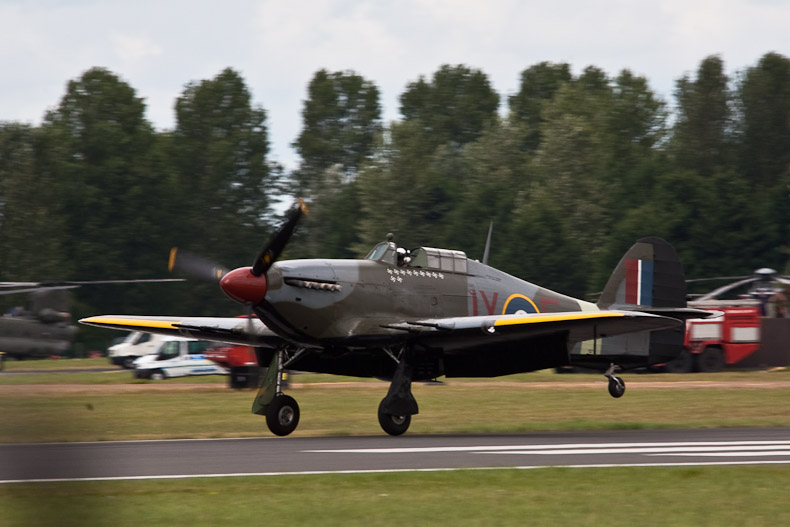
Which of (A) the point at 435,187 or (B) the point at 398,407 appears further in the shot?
(A) the point at 435,187

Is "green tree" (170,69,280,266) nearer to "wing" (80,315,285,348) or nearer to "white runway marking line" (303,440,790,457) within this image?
"wing" (80,315,285,348)

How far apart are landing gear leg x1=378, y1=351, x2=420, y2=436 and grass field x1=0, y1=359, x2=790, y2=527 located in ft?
3.86

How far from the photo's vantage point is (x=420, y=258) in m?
16.9

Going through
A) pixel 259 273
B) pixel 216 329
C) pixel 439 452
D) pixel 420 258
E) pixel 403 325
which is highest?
pixel 420 258

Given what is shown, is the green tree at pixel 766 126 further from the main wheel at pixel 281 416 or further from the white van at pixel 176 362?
the main wheel at pixel 281 416

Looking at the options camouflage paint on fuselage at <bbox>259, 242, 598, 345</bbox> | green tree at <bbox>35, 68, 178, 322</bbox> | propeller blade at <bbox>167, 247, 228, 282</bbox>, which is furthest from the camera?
green tree at <bbox>35, 68, 178, 322</bbox>

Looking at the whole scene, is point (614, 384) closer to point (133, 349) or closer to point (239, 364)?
point (239, 364)

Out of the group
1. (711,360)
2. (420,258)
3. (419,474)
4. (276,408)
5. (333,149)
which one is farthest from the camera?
(333,149)

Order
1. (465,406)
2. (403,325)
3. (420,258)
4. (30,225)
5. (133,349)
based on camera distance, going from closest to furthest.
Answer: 1. (403,325)
2. (420,258)
3. (465,406)
4. (133,349)
5. (30,225)

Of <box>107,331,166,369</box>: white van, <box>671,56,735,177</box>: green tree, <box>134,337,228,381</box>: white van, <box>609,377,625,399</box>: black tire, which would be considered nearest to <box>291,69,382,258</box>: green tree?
<box>671,56,735,177</box>: green tree

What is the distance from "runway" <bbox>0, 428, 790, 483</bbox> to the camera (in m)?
11.3

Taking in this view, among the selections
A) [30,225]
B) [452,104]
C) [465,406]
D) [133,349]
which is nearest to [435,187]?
[452,104]

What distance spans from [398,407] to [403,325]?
119 centimetres

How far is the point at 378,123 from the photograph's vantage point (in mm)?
96625
